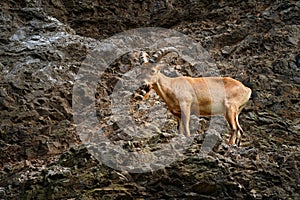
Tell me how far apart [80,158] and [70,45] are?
8052 mm

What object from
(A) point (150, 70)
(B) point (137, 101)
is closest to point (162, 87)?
(A) point (150, 70)

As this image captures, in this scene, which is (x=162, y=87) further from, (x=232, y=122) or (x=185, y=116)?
(x=232, y=122)

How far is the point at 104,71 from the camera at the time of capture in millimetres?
21578

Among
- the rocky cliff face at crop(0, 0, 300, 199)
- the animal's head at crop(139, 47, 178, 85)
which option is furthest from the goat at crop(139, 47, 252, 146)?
the rocky cliff face at crop(0, 0, 300, 199)

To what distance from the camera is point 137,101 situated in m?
18.8

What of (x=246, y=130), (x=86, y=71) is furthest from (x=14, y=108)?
(x=246, y=130)

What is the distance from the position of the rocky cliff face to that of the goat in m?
0.68

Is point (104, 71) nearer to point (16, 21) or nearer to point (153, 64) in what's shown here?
point (16, 21)

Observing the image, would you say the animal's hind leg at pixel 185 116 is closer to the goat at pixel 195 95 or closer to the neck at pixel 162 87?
the goat at pixel 195 95

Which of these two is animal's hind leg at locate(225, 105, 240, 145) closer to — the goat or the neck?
the goat

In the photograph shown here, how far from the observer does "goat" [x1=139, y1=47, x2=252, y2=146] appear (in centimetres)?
1466

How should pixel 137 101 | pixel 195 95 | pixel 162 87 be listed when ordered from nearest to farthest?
pixel 162 87
pixel 195 95
pixel 137 101

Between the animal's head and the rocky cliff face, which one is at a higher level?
the animal's head

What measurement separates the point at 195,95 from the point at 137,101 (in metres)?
4.20
